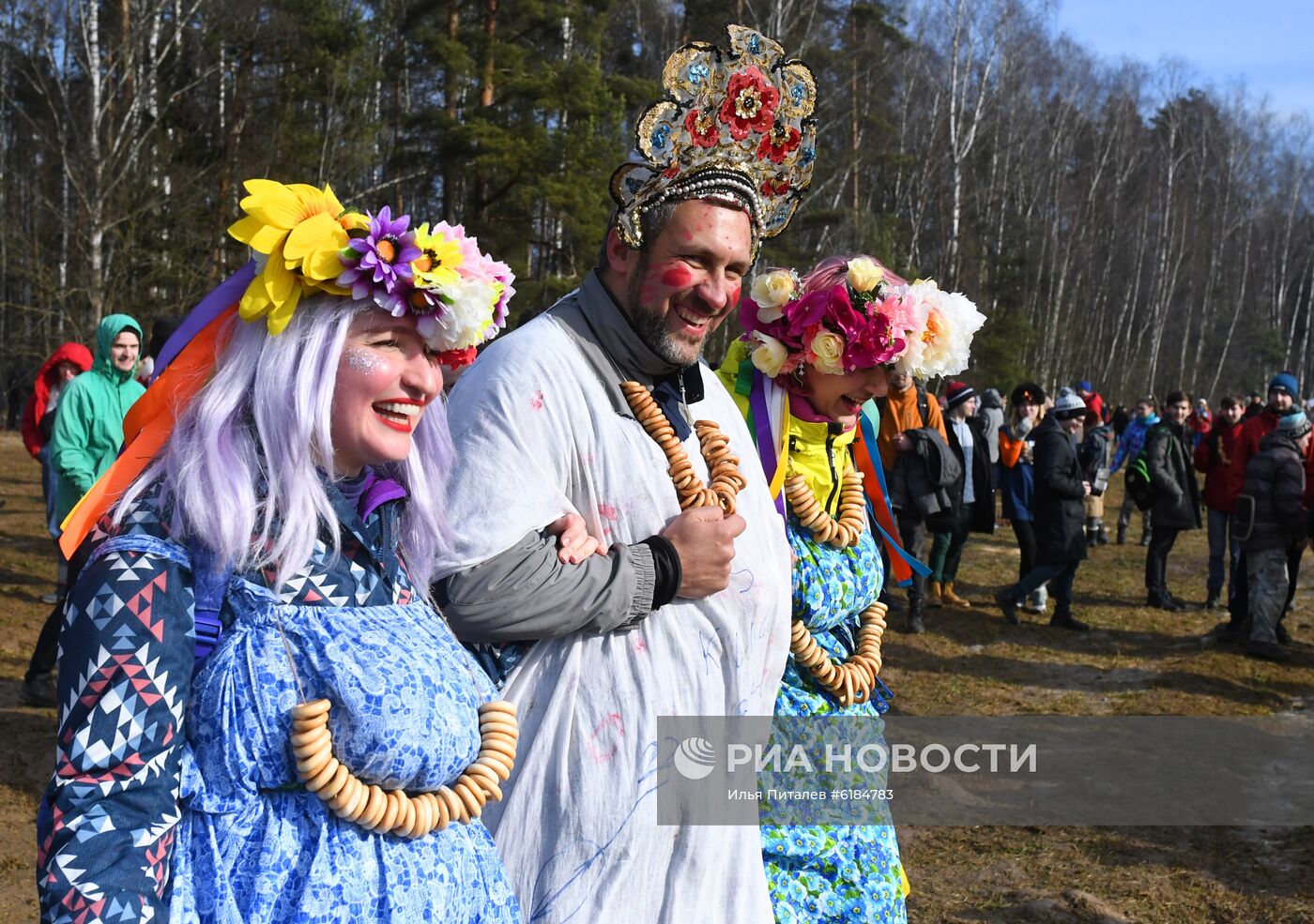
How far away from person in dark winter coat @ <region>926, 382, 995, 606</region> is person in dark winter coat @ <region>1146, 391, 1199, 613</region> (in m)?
1.37

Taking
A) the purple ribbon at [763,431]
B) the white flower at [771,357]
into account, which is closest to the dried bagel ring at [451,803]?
the purple ribbon at [763,431]

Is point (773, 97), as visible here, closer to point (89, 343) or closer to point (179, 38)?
point (89, 343)

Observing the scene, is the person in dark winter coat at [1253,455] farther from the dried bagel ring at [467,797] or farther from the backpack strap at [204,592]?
the backpack strap at [204,592]

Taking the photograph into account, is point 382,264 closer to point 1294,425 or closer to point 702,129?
point 702,129

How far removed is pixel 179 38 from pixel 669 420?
887 inches

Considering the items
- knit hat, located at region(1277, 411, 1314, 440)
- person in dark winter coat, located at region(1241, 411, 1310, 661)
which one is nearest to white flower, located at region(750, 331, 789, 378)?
person in dark winter coat, located at region(1241, 411, 1310, 661)

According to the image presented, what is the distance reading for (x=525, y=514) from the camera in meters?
A: 2.22

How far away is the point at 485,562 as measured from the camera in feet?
7.10

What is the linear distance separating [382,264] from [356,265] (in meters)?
0.04

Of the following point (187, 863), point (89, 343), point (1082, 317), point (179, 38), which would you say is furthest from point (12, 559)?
point (1082, 317)

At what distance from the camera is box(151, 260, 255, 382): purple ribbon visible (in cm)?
185

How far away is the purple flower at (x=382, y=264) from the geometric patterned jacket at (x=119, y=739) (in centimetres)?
45

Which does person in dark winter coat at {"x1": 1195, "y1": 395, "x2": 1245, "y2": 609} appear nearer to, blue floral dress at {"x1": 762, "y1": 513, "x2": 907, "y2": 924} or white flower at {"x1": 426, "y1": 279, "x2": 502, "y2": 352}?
blue floral dress at {"x1": 762, "y1": 513, "x2": 907, "y2": 924}

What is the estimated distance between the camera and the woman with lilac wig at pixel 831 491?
108 inches
